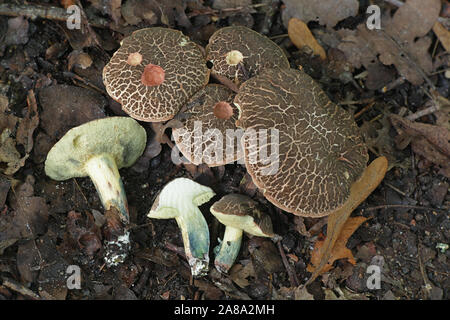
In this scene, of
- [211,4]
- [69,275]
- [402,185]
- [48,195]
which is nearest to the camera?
[69,275]

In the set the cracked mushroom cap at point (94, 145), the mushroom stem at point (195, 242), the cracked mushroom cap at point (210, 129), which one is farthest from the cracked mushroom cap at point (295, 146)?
the cracked mushroom cap at point (94, 145)

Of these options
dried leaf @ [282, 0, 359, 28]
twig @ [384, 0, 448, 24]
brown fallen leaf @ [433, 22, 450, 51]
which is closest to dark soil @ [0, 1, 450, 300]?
dried leaf @ [282, 0, 359, 28]

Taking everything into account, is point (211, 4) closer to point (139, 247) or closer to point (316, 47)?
point (316, 47)

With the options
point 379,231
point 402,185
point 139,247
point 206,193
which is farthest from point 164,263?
point 402,185

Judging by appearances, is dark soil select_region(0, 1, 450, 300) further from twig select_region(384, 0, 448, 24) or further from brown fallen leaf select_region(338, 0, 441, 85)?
twig select_region(384, 0, 448, 24)

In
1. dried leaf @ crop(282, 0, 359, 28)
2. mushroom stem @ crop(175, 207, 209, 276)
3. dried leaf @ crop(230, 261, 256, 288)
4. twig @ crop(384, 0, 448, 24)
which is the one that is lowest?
dried leaf @ crop(230, 261, 256, 288)

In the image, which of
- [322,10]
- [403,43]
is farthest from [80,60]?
[403,43]
